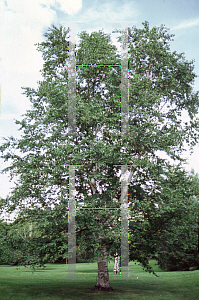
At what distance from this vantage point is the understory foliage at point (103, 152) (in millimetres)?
8133

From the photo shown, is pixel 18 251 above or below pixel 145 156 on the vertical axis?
below

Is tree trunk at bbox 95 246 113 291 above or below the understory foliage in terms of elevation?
below

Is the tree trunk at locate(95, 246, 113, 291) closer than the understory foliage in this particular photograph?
No

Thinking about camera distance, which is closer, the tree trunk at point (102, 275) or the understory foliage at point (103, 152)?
the understory foliage at point (103, 152)

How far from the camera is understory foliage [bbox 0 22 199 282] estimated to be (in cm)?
813

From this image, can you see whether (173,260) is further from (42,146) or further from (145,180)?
(42,146)

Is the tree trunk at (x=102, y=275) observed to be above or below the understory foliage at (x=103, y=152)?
below

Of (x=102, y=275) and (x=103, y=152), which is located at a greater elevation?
(x=103, y=152)

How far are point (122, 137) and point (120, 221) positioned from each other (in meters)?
2.41

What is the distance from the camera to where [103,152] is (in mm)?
7973

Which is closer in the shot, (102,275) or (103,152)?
(103,152)

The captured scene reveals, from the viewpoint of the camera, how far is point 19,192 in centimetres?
874

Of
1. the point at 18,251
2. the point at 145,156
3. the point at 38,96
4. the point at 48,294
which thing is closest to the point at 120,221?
the point at 145,156

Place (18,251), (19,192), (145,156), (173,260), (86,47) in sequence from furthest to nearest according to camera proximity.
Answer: (173,260)
(86,47)
(145,156)
(19,192)
(18,251)
